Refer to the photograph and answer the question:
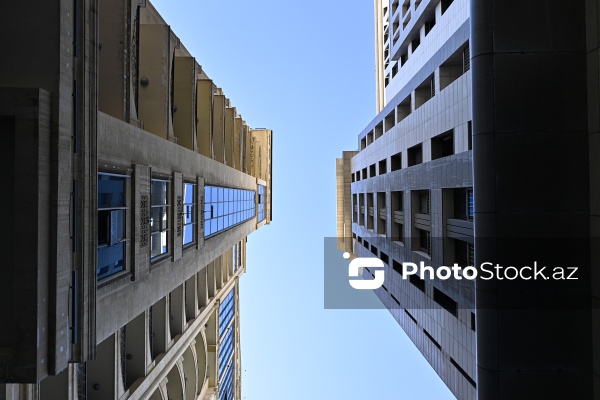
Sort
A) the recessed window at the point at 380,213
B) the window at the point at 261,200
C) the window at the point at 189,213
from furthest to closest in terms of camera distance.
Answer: the window at the point at 261,200 → the recessed window at the point at 380,213 → the window at the point at 189,213

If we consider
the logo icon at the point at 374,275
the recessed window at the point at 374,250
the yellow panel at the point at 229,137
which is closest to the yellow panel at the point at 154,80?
the yellow panel at the point at 229,137

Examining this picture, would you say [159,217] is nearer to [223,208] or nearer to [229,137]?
[223,208]

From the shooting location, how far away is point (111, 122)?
11.2 metres

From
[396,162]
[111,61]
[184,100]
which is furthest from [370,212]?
[111,61]

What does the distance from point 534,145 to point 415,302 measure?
607 inches

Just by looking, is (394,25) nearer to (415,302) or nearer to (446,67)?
(446,67)

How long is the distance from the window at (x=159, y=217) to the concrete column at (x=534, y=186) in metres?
11.9

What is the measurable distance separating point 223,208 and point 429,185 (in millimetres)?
14670

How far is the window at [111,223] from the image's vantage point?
1106cm

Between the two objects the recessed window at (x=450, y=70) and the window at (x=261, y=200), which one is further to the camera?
the window at (x=261, y=200)

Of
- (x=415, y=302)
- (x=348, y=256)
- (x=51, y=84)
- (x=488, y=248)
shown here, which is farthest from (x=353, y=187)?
(x=51, y=84)

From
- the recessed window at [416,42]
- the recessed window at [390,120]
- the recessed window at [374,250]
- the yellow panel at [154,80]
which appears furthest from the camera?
the recessed window at [374,250]

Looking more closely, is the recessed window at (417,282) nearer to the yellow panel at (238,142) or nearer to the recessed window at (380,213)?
the recessed window at (380,213)

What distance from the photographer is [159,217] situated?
1577 cm
